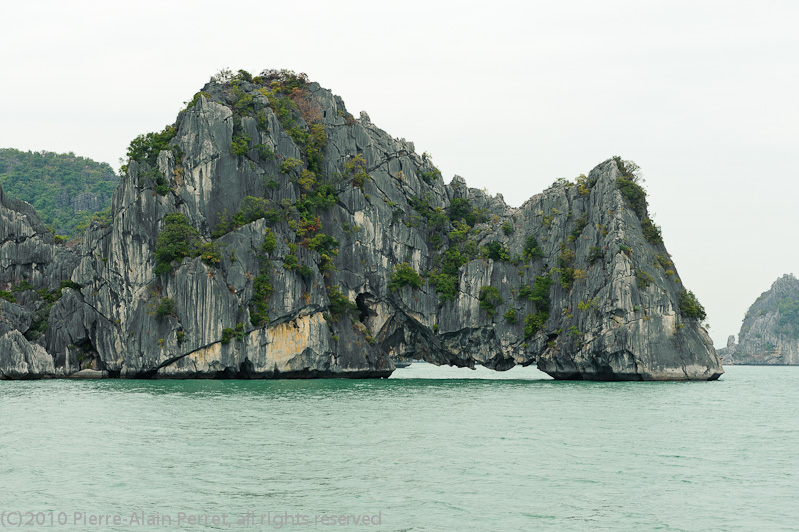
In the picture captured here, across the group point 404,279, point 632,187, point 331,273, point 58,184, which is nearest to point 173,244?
point 331,273

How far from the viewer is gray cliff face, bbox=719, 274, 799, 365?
143 m

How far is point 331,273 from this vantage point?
63062 millimetres

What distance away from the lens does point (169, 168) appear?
59.8 metres

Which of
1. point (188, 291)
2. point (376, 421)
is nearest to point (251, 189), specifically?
point (188, 291)

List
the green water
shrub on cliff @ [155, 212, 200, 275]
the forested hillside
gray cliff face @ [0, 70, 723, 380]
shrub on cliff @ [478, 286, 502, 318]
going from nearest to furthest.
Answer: the green water, gray cliff face @ [0, 70, 723, 380], shrub on cliff @ [155, 212, 200, 275], shrub on cliff @ [478, 286, 502, 318], the forested hillside

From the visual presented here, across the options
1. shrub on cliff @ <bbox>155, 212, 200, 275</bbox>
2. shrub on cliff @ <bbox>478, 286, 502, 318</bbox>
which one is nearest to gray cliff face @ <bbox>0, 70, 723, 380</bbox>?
shrub on cliff @ <bbox>478, 286, 502, 318</bbox>

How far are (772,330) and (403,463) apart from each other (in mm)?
142246

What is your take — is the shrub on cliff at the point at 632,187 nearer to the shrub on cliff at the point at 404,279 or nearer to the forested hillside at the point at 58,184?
the shrub on cliff at the point at 404,279

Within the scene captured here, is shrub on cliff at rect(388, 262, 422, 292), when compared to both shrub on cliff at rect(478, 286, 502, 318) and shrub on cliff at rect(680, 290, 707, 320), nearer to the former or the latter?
shrub on cliff at rect(478, 286, 502, 318)

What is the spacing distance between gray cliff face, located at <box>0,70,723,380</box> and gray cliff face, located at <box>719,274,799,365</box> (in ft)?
322

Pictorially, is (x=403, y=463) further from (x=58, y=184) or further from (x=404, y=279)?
(x=58, y=184)

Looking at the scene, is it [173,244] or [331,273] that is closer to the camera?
[173,244]

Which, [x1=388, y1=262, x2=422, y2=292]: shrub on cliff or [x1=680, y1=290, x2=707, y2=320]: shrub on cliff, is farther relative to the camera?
[x1=388, y1=262, x2=422, y2=292]: shrub on cliff

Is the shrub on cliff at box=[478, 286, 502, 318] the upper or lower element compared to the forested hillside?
lower
